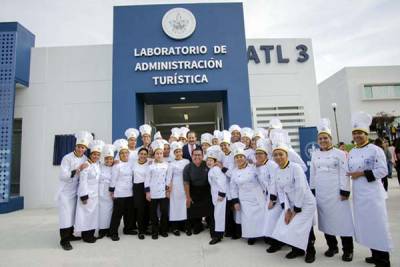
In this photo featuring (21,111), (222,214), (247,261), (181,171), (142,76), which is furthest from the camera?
(21,111)

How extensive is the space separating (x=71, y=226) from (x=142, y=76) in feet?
15.6

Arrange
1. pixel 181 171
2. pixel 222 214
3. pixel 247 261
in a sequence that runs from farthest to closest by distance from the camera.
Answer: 1. pixel 181 171
2. pixel 222 214
3. pixel 247 261

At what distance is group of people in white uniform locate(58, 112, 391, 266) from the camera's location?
128 inches

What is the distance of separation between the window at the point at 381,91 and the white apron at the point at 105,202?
2727 centimetres

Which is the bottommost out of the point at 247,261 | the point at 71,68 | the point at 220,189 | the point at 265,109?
the point at 247,261

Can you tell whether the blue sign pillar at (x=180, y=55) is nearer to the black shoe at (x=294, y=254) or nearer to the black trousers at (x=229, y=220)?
the black trousers at (x=229, y=220)

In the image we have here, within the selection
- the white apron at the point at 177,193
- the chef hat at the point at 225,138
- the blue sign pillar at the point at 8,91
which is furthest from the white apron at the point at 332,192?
the blue sign pillar at the point at 8,91

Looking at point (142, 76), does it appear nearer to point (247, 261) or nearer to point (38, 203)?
point (38, 203)

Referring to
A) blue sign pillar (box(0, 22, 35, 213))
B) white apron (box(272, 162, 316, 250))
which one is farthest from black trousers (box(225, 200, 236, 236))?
blue sign pillar (box(0, 22, 35, 213))

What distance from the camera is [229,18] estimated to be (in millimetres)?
8148

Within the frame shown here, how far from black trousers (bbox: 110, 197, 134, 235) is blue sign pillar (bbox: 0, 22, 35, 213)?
487cm

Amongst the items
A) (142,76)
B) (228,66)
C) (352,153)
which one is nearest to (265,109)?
(228,66)

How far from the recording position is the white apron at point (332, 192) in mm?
3332

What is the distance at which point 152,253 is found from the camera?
375cm
